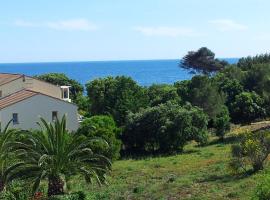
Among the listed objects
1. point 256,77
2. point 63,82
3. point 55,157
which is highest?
point 256,77

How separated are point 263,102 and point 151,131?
61.8ft

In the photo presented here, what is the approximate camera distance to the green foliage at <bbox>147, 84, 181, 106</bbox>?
6506cm

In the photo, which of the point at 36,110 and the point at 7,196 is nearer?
the point at 7,196

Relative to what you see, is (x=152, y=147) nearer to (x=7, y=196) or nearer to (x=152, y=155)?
(x=152, y=155)

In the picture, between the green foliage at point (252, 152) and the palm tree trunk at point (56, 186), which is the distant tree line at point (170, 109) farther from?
the green foliage at point (252, 152)

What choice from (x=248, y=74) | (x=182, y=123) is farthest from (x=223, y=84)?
(x=182, y=123)

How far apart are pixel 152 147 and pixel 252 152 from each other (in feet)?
64.5

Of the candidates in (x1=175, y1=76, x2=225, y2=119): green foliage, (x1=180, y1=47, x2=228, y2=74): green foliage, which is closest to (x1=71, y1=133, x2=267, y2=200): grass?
(x1=175, y1=76, x2=225, y2=119): green foliage

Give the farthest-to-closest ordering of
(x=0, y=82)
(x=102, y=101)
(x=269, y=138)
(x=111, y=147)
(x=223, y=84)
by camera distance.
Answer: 1. (x=223, y=84)
2. (x=102, y=101)
3. (x=0, y=82)
4. (x=111, y=147)
5. (x=269, y=138)

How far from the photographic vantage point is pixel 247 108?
66.1 m

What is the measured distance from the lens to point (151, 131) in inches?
2105

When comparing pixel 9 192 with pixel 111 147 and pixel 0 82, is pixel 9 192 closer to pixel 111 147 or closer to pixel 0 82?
pixel 111 147

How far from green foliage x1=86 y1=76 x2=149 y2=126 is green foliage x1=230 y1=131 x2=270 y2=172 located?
2274 centimetres

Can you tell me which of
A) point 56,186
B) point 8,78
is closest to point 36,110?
point 8,78
